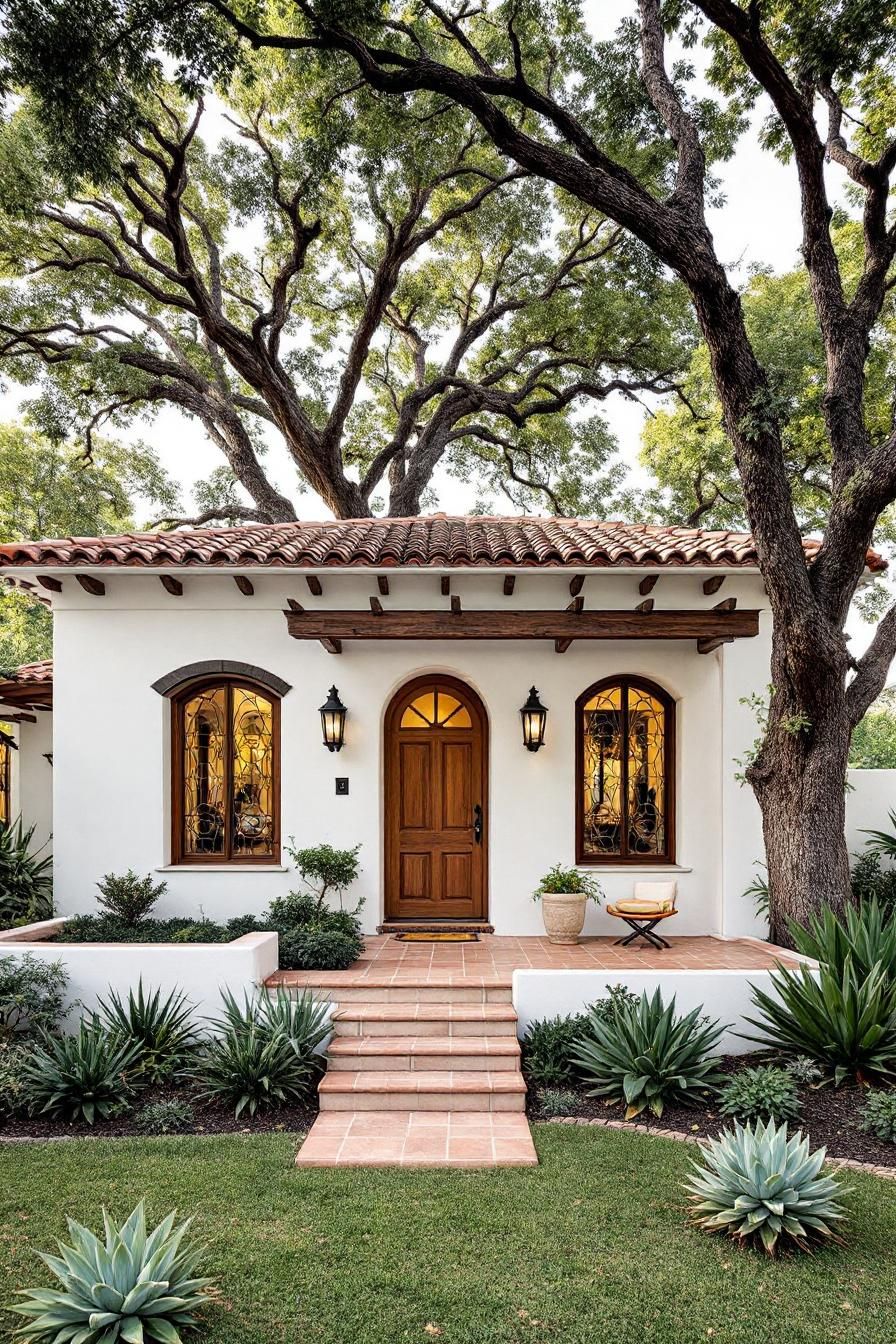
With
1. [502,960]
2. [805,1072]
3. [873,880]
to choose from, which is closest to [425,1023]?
[502,960]

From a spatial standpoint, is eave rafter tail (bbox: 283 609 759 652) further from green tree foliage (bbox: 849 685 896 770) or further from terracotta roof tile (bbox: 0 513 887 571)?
green tree foliage (bbox: 849 685 896 770)

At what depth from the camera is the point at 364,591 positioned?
29.2 ft

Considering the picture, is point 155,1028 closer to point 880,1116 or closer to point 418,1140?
point 418,1140

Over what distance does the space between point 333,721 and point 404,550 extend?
206cm

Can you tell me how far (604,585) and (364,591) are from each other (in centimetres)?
274

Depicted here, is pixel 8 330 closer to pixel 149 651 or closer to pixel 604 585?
pixel 149 651

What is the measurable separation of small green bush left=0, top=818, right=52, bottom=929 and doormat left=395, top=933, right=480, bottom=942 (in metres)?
4.00

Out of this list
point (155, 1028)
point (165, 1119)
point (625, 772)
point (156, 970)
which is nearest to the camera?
point (165, 1119)

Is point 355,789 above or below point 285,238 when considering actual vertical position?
below

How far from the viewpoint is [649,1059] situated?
5.76 metres

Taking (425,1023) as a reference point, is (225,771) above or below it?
above

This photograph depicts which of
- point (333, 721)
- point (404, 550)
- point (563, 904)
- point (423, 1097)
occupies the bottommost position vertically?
point (423, 1097)

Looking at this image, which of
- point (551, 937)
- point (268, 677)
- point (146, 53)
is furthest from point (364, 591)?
point (146, 53)

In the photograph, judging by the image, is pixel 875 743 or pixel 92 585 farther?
pixel 875 743
